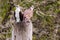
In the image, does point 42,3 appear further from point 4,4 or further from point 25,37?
point 25,37

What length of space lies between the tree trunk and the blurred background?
1.43 metres

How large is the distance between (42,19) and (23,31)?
5.75ft

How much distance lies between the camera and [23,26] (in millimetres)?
1204

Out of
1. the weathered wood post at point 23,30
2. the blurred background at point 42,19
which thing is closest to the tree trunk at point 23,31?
the weathered wood post at point 23,30

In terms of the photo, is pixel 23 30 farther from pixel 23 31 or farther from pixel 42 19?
pixel 42 19

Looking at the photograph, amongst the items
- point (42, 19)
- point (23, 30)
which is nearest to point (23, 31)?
point (23, 30)

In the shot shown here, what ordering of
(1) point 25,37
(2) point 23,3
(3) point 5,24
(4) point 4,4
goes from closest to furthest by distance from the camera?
(1) point 25,37
(2) point 23,3
(4) point 4,4
(3) point 5,24

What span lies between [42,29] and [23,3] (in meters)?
0.76

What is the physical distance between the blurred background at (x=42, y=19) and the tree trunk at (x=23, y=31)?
143cm

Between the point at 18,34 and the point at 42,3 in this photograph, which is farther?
the point at 42,3

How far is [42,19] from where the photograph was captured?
9.61ft

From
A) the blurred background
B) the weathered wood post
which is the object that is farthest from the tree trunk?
the blurred background

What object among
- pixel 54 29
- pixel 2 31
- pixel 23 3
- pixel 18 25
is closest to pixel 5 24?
pixel 2 31

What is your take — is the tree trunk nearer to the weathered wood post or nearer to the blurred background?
the weathered wood post
